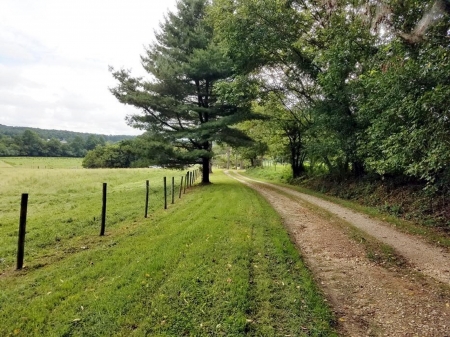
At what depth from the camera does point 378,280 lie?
15.2 ft

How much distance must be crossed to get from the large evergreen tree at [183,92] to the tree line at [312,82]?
0.24 feet

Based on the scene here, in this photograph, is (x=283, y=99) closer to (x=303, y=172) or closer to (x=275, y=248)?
(x=303, y=172)

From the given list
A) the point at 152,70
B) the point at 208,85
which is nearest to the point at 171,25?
the point at 152,70

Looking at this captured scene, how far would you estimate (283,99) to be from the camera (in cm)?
2047

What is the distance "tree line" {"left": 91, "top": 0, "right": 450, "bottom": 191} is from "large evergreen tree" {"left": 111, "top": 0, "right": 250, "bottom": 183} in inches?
2.9

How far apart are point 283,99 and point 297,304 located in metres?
18.6

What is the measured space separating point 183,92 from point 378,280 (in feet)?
53.3

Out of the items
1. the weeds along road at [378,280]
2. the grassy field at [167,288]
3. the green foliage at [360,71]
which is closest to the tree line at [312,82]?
the green foliage at [360,71]

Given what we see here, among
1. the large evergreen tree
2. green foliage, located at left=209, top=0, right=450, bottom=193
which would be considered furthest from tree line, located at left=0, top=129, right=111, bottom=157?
green foliage, located at left=209, top=0, right=450, bottom=193

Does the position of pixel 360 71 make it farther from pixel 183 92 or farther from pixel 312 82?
pixel 183 92

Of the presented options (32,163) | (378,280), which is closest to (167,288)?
(378,280)

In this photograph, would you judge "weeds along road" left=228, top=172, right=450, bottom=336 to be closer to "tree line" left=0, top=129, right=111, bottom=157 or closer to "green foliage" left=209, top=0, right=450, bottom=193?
"green foliage" left=209, top=0, right=450, bottom=193

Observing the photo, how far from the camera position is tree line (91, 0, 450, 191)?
7320 mm

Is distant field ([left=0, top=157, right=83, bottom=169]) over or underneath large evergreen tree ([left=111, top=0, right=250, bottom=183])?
underneath
